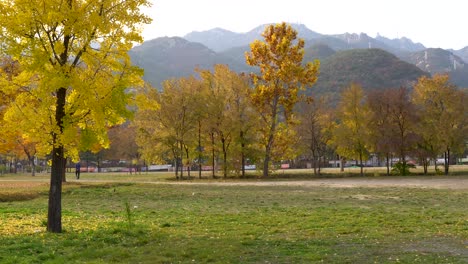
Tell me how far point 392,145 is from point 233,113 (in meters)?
24.1

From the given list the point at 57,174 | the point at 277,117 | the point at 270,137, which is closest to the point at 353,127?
the point at 277,117

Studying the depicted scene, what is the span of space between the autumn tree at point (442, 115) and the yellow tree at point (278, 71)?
810 inches

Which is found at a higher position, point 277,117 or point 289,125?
point 277,117

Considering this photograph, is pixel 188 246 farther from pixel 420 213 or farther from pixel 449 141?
pixel 449 141

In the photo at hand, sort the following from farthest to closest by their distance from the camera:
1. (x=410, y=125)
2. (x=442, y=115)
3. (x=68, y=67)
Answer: (x=410, y=125) → (x=442, y=115) → (x=68, y=67)

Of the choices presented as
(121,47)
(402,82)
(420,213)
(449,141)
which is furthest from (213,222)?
(402,82)

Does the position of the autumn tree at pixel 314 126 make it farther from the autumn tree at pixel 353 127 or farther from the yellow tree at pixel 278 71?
the yellow tree at pixel 278 71

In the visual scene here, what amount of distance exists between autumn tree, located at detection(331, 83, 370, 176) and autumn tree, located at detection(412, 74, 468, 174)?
7758 mm

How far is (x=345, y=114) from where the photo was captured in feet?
219

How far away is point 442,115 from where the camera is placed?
62781 mm

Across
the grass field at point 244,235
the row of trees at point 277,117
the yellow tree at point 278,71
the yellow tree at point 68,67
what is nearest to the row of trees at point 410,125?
the row of trees at point 277,117

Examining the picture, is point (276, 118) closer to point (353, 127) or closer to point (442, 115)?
point (353, 127)

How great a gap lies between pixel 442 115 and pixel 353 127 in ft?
40.8

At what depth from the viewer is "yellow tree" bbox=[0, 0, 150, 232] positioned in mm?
13094
